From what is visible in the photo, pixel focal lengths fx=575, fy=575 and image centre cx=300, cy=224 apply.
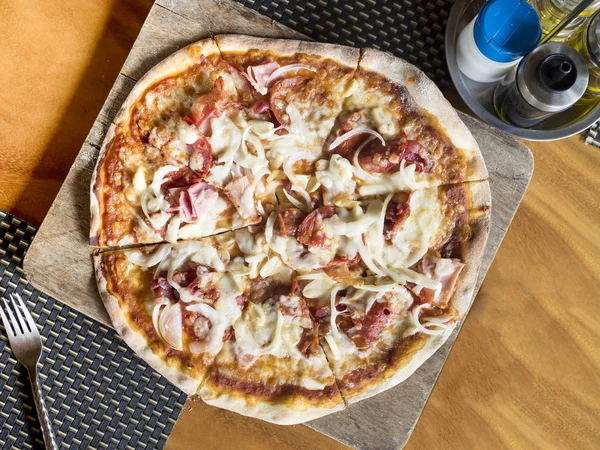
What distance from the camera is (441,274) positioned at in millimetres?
Answer: 2691

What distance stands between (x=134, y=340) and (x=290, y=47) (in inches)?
62.0

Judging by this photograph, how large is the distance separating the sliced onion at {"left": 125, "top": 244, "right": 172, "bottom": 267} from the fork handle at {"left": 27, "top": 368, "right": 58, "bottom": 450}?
30.4 inches

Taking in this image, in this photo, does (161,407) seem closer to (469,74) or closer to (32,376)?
(32,376)

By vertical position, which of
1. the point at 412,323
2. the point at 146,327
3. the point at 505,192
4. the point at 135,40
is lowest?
the point at 146,327

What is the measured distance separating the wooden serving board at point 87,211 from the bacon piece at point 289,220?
0.86 meters

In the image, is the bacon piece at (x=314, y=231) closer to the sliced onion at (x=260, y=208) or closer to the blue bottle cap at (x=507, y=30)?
Result: the sliced onion at (x=260, y=208)

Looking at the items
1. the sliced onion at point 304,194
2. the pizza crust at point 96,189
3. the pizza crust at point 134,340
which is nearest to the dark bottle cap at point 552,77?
the sliced onion at point 304,194

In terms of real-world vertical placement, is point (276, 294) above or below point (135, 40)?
below

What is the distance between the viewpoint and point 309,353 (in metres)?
2.74

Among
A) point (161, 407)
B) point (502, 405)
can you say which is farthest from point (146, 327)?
point (502, 405)

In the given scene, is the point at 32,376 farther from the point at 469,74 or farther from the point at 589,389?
the point at 589,389

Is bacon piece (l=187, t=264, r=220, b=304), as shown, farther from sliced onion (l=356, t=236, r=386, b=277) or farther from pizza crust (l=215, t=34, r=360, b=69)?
pizza crust (l=215, t=34, r=360, b=69)

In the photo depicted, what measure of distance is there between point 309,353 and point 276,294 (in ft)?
1.05

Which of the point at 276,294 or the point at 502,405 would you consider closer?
the point at 276,294
